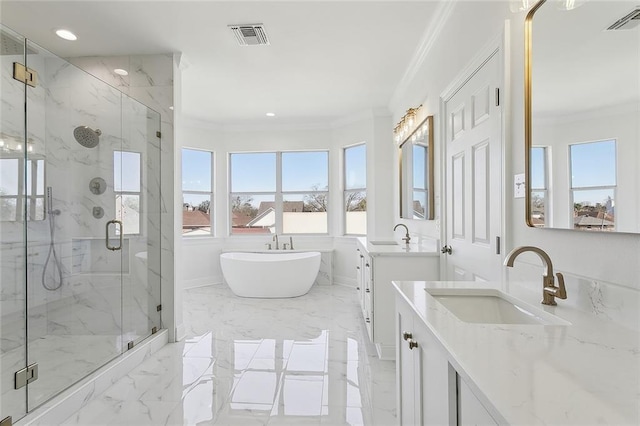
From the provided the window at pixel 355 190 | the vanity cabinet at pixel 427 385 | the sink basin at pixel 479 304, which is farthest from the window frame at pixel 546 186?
the window at pixel 355 190

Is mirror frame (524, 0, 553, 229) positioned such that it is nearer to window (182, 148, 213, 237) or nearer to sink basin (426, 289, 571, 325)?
sink basin (426, 289, 571, 325)

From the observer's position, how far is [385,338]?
263 cm

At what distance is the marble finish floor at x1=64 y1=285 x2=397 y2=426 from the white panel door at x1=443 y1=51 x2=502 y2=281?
3.32ft

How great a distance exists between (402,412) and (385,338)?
4.05 ft

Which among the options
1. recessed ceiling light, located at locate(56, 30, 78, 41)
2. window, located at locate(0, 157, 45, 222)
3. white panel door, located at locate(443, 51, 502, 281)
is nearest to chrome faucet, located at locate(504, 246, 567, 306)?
white panel door, located at locate(443, 51, 502, 281)

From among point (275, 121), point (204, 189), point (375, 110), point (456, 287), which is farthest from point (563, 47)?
point (204, 189)

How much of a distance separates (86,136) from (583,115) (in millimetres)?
3210

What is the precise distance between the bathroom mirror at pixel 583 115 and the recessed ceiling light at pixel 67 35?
3356mm

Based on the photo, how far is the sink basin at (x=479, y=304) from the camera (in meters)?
1.30

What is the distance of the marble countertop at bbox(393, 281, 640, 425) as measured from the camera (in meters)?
0.54

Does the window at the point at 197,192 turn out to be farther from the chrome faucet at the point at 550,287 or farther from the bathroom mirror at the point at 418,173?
the chrome faucet at the point at 550,287

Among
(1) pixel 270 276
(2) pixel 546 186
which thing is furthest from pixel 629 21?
(1) pixel 270 276

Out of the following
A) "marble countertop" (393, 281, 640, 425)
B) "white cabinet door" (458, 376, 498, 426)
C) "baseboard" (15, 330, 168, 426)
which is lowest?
"baseboard" (15, 330, 168, 426)

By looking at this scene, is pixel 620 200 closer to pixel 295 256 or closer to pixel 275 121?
pixel 295 256
